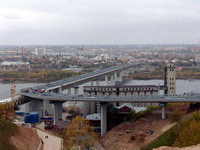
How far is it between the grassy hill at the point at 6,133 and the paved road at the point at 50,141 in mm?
657

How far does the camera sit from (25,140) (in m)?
6.28

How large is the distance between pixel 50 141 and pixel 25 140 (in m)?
0.78

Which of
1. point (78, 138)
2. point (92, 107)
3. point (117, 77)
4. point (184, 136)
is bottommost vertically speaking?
point (117, 77)

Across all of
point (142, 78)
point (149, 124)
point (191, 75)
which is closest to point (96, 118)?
point (149, 124)

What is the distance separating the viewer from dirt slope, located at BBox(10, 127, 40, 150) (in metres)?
5.92

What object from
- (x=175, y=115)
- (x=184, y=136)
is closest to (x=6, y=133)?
(x=184, y=136)

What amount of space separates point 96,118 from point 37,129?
8.22ft

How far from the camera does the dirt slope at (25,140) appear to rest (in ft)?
19.4

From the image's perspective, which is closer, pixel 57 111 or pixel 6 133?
pixel 6 133

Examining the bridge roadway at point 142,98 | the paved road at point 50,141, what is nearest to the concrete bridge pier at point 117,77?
the bridge roadway at point 142,98

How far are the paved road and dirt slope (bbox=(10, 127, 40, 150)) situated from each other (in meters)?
0.16

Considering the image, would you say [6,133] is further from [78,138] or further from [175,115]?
[175,115]

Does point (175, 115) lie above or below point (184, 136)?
below

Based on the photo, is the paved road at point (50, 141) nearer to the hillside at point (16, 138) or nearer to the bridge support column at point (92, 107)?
the hillside at point (16, 138)
